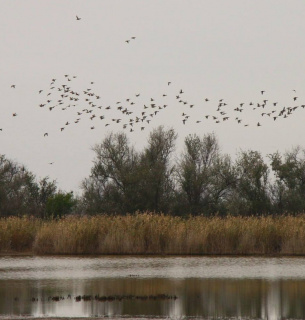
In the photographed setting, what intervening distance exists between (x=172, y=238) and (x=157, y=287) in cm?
1294

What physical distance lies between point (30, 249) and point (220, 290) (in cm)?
1667

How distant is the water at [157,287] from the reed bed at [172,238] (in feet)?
10.0

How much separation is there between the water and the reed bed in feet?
10.0

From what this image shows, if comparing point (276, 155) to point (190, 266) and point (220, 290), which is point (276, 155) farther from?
point (220, 290)

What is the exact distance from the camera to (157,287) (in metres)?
18.8

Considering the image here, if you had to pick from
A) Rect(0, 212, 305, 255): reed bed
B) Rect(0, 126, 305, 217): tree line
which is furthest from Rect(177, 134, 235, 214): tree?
Rect(0, 212, 305, 255): reed bed

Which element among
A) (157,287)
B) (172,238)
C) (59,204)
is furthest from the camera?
(59,204)

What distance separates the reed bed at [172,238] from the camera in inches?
1240

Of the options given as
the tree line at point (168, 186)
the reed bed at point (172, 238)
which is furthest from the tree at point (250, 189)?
the reed bed at point (172, 238)

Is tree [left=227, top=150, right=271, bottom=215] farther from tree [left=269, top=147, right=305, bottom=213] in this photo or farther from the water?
the water

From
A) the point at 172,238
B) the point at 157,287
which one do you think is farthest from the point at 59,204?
the point at 157,287

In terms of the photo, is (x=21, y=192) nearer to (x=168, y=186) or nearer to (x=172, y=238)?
(x=168, y=186)

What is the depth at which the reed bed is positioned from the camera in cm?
3150

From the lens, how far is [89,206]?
199ft
